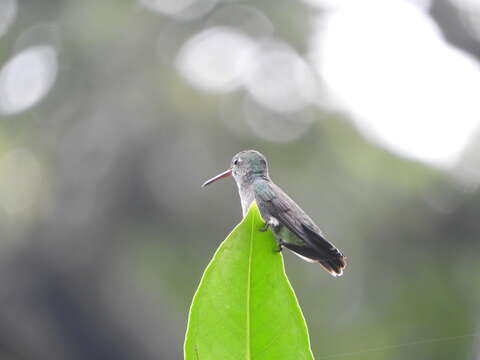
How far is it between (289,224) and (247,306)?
84 cm

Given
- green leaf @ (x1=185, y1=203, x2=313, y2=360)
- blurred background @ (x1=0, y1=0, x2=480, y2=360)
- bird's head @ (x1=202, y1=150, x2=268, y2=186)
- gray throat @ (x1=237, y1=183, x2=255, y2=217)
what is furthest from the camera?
blurred background @ (x1=0, y1=0, x2=480, y2=360)

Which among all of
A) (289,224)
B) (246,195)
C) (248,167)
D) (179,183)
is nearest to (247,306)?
(289,224)

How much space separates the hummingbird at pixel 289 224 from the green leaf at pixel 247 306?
0.27m

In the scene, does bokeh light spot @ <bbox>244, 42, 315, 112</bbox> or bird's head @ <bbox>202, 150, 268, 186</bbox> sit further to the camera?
bokeh light spot @ <bbox>244, 42, 315, 112</bbox>

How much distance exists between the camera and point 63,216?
11398mm

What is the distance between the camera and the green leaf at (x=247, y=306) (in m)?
1.25

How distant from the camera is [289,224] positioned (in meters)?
2.13


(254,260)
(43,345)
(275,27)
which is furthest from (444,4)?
(254,260)

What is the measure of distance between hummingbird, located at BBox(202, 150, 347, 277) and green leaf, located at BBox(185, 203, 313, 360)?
0.90 feet

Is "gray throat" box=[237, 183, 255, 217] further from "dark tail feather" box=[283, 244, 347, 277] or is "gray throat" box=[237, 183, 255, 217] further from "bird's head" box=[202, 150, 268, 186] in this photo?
"dark tail feather" box=[283, 244, 347, 277]

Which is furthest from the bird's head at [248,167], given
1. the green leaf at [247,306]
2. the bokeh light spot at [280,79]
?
the bokeh light spot at [280,79]

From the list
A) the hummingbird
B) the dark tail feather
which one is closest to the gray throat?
the hummingbird

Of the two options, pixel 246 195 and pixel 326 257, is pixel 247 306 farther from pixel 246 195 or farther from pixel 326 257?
pixel 246 195

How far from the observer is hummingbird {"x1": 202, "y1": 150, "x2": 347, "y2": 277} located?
1.96 m
